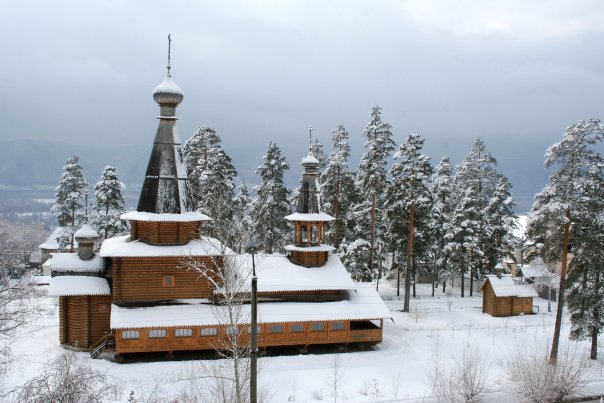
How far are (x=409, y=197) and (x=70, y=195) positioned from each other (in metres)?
24.5

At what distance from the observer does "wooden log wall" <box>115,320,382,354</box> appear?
69.5 ft

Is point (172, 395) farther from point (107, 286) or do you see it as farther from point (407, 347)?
point (407, 347)

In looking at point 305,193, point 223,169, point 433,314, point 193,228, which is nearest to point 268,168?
point 223,169

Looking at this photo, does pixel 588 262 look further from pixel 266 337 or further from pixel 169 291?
Answer: pixel 169 291

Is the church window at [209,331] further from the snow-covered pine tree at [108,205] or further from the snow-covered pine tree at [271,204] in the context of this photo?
the snow-covered pine tree at [108,205]

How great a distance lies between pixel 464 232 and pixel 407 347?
15276mm

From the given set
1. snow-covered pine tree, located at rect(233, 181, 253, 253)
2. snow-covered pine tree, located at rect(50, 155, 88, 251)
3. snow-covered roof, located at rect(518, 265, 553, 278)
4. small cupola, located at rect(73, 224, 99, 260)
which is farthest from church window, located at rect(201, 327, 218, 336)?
snow-covered roof, located at rect(518, 265, 553, 278)

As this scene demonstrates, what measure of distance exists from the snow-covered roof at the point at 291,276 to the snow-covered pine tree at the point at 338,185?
824 centimetres

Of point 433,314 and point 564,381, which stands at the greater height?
point 564,381

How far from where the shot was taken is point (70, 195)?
36.4 metres

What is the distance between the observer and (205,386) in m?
16.5

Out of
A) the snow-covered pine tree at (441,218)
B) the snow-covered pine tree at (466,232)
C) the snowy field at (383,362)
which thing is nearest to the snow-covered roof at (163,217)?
the snowy field at (383,362)

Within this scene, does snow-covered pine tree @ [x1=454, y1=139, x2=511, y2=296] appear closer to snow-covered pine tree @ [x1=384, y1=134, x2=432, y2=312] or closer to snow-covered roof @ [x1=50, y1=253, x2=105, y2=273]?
snow-covered pine tree @ [x1=384, y1=134, x2=432, y2=312]

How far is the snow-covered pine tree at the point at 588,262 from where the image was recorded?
782 inches
